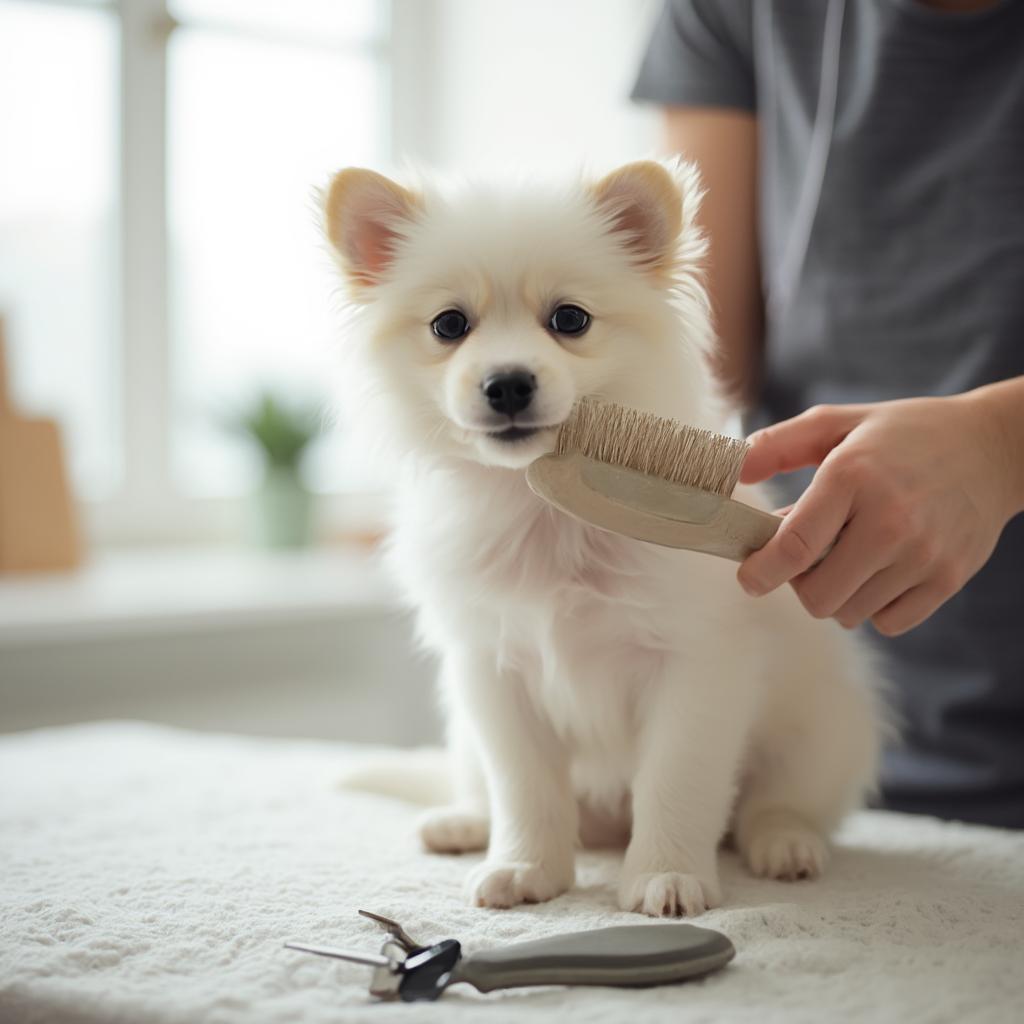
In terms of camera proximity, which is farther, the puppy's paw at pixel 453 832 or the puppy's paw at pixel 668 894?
the puppy's paw at pixel 453 832

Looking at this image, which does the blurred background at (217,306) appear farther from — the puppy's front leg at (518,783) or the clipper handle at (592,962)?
the clipper handle at (592,962)

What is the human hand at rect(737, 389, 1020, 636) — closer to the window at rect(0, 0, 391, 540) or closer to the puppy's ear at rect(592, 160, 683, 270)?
the puppy's ear at rect(592, 160, 683, 270)

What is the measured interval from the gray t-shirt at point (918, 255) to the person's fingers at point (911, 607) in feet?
1.38

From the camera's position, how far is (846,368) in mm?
1517

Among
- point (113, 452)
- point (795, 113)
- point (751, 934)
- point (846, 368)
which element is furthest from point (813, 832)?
point (113, 452)

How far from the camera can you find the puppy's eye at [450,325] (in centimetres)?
111

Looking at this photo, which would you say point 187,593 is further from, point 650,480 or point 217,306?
point 650,480

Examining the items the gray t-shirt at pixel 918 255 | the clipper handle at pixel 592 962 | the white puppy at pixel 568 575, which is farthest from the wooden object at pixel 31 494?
the clipper handle at pixel 592 962

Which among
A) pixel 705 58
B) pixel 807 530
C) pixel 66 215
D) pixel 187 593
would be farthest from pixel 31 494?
pixel 807 530

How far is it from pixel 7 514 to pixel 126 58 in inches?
52.5

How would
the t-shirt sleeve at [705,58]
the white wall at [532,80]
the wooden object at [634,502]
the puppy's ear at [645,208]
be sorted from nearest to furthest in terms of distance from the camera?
the wooden object at [634,502] < the puppy's ear at [645,208] < the t-shirt sleeve at [705,58] < the white wall at [532,80]

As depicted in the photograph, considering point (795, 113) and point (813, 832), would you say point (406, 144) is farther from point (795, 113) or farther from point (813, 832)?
point (813, 832)

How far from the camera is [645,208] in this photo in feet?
3.87

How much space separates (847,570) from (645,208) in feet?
1.45
